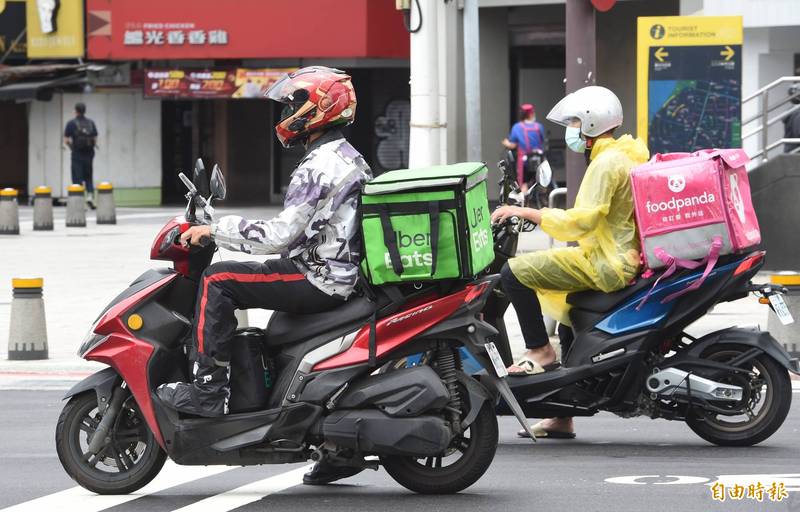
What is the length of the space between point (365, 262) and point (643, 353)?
1897mm

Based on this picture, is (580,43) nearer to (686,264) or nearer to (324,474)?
(686,264)

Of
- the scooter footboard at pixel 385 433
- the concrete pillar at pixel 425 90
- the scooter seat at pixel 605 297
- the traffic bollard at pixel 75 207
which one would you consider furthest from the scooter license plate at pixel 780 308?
the traffic bollard at pixel 75 207

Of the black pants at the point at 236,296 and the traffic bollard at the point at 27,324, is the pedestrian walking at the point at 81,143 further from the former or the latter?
the black pants at the point at 236,296

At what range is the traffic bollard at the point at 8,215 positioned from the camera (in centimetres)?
2353

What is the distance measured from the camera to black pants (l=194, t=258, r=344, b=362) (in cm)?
684

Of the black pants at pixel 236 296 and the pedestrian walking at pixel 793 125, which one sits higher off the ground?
the pedestrian walking at pixel 793 125

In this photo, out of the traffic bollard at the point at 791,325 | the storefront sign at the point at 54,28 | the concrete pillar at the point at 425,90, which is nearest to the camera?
the traffic bollard at the point at 791,325

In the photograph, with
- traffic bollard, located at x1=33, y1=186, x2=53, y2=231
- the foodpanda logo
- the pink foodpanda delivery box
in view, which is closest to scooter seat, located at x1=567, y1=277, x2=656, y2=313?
the pink foodpanda delivery box

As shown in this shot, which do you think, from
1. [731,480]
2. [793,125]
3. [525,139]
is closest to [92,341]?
[731,480]

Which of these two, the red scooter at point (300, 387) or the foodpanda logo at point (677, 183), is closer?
the red scooter at point (300, 387)

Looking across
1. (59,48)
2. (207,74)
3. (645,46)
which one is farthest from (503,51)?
(645,46)

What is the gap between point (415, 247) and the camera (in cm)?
672

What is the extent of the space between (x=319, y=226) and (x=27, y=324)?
5.98 meters

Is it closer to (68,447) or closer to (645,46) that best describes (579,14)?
(645,46)
